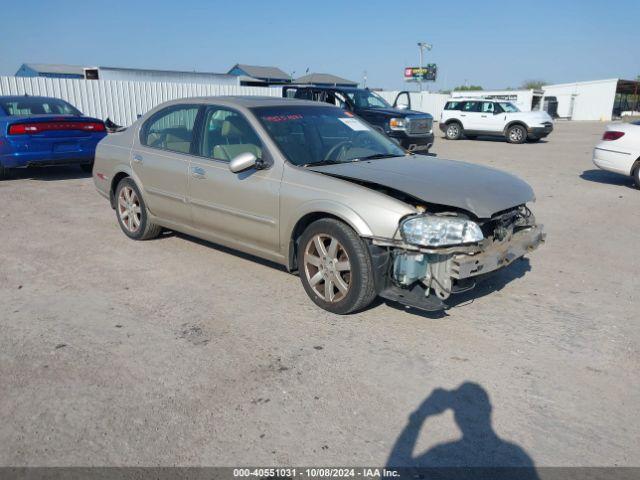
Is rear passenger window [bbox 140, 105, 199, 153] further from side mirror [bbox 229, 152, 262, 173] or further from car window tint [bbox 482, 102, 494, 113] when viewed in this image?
car window tint [bbox 482, 102, 494, 113]

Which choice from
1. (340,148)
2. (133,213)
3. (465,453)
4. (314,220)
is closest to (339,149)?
(340,148)

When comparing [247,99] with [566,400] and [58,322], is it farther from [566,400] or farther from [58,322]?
[566,400]

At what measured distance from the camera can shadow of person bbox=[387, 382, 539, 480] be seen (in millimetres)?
2547

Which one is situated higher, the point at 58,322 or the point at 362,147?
the point at 362,147

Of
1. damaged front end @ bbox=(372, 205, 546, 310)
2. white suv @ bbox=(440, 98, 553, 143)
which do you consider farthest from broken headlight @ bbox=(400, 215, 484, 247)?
white suv @ bbox=(440, 98, 553, 143)

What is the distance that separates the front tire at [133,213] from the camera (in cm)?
600

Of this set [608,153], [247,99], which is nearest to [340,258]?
[247,99]

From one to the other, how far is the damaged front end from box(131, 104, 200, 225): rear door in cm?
241

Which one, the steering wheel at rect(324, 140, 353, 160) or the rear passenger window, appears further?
the rear passenger window

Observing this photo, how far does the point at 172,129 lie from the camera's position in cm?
566

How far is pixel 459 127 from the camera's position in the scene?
74.4 ft

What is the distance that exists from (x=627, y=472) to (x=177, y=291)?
355cm

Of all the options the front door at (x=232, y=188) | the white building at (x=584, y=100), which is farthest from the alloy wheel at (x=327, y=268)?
the white building at (x=584, y=100)

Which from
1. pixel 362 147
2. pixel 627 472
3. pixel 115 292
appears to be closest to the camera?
pixel 627 472
